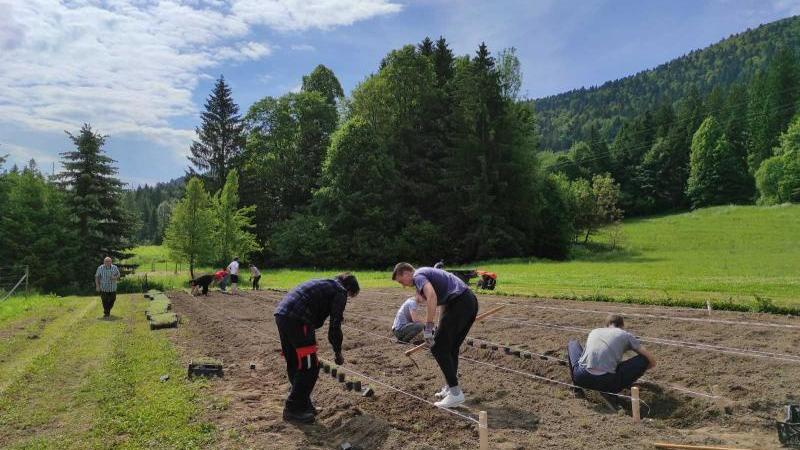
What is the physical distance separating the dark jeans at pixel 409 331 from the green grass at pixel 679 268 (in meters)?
7.75

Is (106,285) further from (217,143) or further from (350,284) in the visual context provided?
(217,143)

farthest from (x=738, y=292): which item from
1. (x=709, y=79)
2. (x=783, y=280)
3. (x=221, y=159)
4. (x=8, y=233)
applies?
(x=709, y=79)

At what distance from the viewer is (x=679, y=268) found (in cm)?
2917

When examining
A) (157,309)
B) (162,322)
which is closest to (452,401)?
(162,322)

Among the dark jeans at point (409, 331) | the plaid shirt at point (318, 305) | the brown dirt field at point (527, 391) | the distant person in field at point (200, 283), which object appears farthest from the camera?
the distant person in field at point (200, 283)

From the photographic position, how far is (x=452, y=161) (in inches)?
1837

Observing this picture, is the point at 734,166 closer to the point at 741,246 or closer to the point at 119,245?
the point at 741,246

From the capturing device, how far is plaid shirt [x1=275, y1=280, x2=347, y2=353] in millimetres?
6648

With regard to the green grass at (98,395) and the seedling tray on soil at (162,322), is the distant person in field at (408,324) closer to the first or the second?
the green grass at (98,395)

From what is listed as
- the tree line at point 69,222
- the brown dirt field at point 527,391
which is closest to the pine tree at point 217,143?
the tree line at point 69,222

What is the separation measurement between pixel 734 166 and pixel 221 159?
67.9 metres

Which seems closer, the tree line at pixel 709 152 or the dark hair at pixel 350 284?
the dark hair at pixel 350 284

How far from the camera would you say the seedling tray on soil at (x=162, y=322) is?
14090 millimetres

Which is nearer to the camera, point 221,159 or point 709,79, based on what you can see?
point 221,159
